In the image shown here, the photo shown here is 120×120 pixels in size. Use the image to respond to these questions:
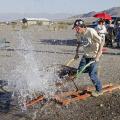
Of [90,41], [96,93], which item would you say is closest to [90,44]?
[90,41]

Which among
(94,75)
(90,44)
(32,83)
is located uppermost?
(90,44)

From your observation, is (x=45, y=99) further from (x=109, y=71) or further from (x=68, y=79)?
(x=109, y=71)

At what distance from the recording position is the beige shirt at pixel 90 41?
35.1 ft

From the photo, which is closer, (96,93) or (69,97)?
(69,97)

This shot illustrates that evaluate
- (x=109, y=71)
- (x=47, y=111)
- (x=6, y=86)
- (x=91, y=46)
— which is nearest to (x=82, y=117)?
(x=47, y=111)

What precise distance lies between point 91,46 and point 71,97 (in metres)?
1.31

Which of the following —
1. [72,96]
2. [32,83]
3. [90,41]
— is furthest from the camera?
[32,83]

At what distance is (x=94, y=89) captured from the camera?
11.6 metres

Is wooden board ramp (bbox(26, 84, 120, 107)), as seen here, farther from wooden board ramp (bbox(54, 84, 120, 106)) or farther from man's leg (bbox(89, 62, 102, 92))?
man's leg (bbox(89, 62, 102, 92))

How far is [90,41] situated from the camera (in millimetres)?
10805

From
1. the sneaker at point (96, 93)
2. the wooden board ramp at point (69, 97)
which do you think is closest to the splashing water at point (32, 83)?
the wooden board ramp at point (69, 97)

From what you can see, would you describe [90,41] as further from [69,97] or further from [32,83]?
[32,83]

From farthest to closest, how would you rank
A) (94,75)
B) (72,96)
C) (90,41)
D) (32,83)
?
1. (32,83)
2. (72,96)
3. (94,75)
4. (90,41)

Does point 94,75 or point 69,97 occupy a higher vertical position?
point 94,75
